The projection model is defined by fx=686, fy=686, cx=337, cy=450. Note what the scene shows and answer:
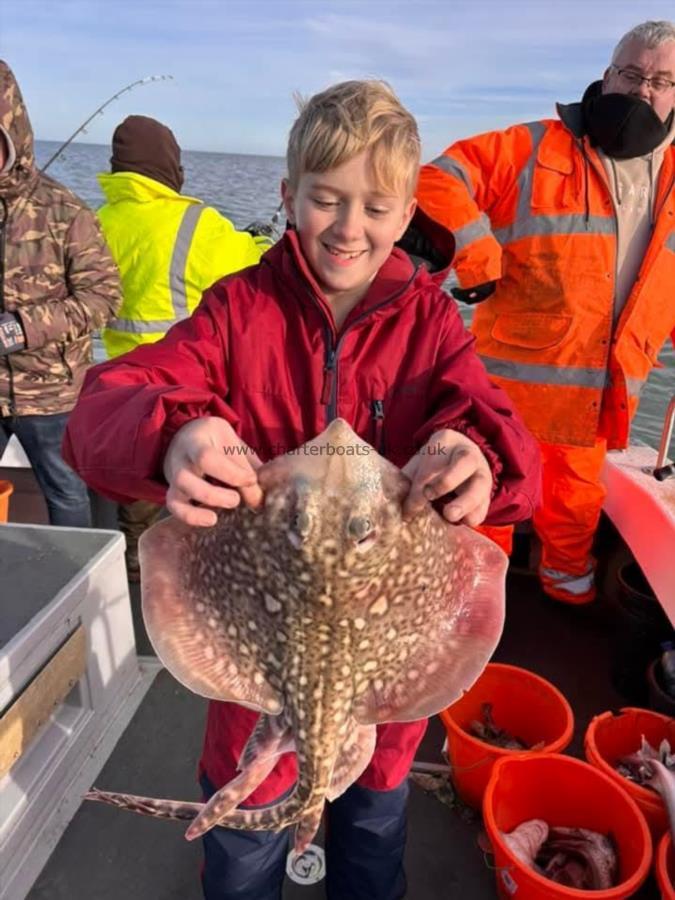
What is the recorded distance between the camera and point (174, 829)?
297 centimetres

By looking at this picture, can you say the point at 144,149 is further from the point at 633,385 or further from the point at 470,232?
the point at 633,385

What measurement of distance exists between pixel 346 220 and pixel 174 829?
8.67ft

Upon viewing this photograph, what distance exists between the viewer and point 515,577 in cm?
494

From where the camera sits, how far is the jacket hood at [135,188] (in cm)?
460

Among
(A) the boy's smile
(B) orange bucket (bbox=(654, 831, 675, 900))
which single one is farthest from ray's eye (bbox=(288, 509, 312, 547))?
(B) orange bucket (bbox=(654, 831, 675, 900))

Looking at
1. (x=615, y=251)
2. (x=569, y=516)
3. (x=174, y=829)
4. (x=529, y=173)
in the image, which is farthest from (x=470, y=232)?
(x=174, y=829)

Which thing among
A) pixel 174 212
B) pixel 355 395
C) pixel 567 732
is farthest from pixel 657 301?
pixel 174 212

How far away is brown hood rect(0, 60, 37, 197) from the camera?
3717mm

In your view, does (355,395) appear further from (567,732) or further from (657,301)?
(657,301)

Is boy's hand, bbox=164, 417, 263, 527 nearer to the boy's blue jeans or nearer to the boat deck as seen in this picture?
the boy's blue jeans

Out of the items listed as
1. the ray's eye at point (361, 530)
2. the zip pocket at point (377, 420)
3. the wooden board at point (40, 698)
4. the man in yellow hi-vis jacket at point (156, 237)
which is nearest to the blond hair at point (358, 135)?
the zip pocket at point (377, 420)

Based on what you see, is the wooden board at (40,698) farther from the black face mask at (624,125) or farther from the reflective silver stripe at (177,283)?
the black face mask at (624,125)

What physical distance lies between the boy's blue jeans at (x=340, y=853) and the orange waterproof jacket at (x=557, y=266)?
2495 mm

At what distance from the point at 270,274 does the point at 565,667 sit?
323 cm
